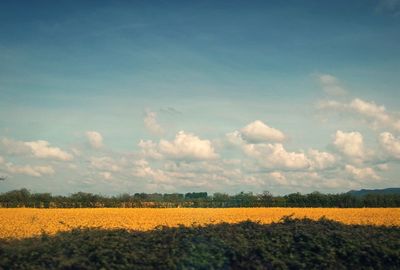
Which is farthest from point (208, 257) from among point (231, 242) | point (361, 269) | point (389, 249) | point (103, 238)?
point (389, 249)

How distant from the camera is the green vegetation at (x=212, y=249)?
9.90 m

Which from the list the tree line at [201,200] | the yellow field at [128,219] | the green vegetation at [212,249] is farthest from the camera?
the tree line at [201,200]

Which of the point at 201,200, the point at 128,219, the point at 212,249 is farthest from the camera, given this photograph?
the point at 201,200

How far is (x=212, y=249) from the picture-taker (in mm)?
10750

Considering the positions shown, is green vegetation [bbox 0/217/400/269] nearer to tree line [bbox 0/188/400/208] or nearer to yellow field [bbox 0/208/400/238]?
yellow field [bbox 0/208/400/238]

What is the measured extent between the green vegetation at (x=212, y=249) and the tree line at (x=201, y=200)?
60272 mm

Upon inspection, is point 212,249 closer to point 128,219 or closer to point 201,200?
point 128,219

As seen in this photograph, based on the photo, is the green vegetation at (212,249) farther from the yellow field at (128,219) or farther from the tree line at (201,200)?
the tree line at (201,200)

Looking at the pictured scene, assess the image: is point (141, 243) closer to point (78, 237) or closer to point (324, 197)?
point (78, 237)

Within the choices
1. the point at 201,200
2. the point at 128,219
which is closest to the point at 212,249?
the point at 128,219

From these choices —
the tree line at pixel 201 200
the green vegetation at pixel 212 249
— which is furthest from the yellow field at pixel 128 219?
the tree line at pixel 201 200

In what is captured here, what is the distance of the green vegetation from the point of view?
32.5ft

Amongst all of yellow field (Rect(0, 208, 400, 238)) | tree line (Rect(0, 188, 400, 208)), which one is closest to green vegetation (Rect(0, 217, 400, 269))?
yellow field (Rect(0, 208, 400, 238))

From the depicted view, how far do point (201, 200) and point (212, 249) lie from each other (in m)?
63.9
